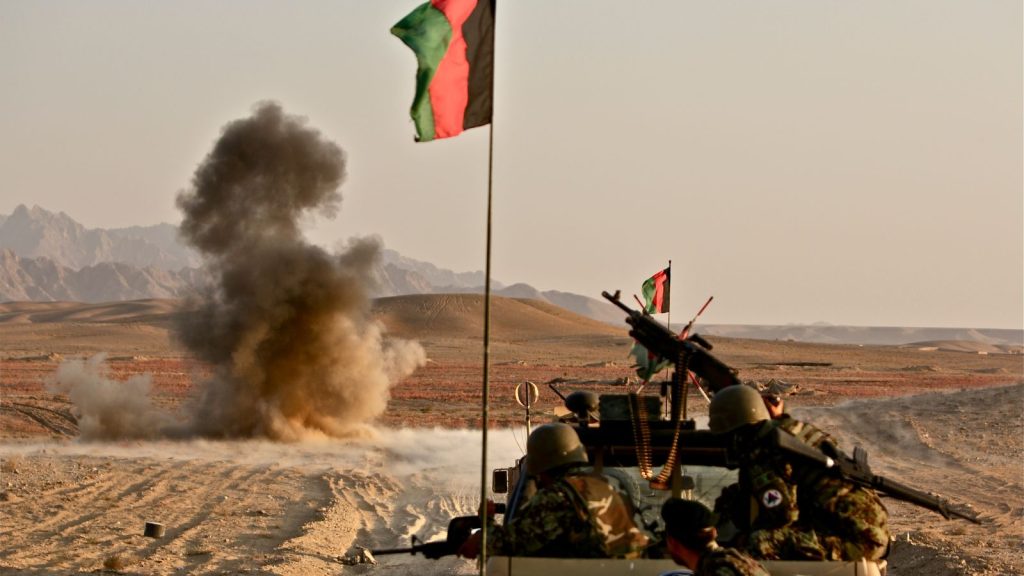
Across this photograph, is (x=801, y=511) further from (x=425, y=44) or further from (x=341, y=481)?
(x=341, y=481)

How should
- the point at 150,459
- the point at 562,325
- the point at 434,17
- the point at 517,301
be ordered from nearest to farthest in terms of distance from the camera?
the point at 434,17 < the point at 150,459 < the point at 562,325 < the point at 517,301

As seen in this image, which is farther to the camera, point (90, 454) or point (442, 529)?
point (90, 454)

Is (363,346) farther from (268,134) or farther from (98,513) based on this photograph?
(98,513)

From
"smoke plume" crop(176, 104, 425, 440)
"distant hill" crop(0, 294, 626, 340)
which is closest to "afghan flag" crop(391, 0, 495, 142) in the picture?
"smoke plume" crop(176, 104, 425, 440)

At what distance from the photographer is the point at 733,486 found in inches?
310

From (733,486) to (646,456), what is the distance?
0.97 meters

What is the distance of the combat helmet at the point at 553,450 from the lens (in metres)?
7.51

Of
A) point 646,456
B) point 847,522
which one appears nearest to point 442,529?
point 646,456

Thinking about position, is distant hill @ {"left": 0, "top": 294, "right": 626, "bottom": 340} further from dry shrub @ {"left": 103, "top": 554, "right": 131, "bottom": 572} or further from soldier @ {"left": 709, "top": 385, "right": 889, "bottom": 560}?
Result: soldier @ {"left": 709, "top": 385, "right": 889, "bottom": 560}

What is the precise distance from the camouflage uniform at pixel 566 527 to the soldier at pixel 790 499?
2.20 feet

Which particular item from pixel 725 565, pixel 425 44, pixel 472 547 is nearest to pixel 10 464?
pixel 425 44

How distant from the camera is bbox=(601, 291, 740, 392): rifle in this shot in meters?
9.90

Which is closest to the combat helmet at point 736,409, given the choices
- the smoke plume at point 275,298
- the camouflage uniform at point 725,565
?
the camouflage uniform at point 725,565

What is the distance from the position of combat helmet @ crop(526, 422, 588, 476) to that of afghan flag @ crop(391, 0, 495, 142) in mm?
2798
